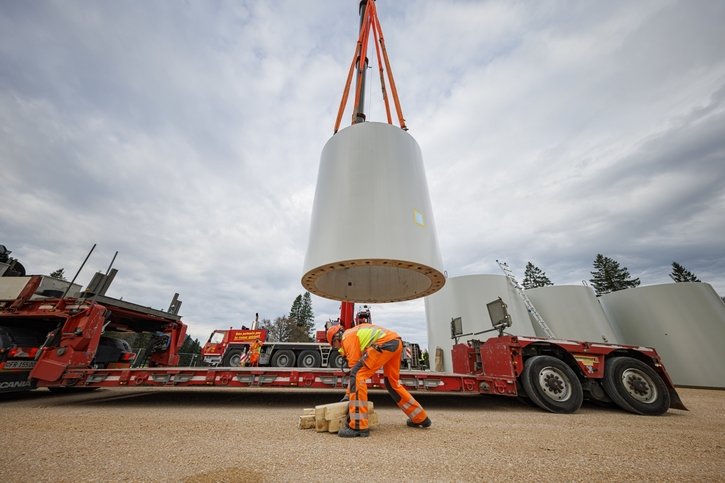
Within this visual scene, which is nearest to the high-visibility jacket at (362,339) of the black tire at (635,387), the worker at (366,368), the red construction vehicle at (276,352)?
the worker at (366,368)

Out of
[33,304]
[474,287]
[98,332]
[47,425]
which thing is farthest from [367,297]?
[474,287]

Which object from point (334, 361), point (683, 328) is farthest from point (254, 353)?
point (683, 328)

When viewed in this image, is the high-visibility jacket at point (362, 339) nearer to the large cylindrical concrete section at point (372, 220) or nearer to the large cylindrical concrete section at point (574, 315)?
the large cylindrical concrete section at point (372, 220)

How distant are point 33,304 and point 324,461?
6.38 meters

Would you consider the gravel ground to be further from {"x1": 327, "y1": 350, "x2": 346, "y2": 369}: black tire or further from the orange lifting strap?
{"x1": 327, "y1": 350, "x2": 346, "y2": 369}: black tire

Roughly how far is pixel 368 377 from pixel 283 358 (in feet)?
38.5

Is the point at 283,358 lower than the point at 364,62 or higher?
lower

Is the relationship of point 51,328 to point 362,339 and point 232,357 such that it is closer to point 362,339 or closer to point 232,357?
point 362,339

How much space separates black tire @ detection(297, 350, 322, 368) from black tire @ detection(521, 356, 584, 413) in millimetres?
9990

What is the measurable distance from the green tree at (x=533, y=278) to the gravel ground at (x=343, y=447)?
142 feet

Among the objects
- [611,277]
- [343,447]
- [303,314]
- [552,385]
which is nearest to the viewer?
[343,447]

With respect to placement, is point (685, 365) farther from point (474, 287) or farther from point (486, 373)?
point (486, 373)

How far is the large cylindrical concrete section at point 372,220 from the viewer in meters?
2.99

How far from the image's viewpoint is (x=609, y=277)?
1532 inches
